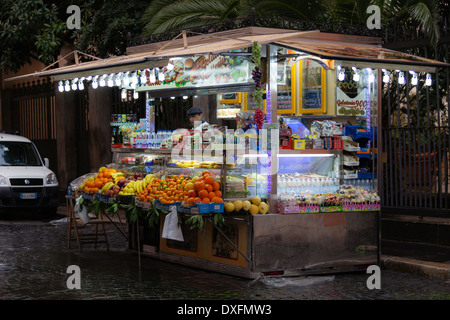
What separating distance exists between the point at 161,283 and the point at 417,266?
11.4 ft

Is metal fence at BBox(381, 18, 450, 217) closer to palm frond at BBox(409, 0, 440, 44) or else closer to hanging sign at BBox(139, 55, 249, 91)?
palm frond at BBox(409, 0, 440, 44)

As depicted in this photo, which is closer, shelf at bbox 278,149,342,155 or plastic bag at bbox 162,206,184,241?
plastic bag at bbox 162,206,184,241

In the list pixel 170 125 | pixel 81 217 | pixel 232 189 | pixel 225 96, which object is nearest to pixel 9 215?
pixel 170 125

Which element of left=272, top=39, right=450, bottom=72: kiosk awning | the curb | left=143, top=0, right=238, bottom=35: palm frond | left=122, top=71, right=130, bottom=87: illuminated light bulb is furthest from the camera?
left=143, top=0, right=238, bottom=35: palm frond

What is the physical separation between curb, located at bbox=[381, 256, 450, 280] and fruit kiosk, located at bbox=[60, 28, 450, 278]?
11.9 inches

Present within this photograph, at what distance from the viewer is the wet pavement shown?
8220 millimetres

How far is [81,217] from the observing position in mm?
11391

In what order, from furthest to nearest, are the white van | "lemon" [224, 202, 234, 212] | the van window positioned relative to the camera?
the van window < the white van < "lemon" [224, 202, 234, 212]

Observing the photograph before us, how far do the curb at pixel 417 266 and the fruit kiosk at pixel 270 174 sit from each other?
0.99ft

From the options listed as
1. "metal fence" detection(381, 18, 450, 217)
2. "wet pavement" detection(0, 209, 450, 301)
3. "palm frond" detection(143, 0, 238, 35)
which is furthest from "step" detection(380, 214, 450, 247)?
"palm frond" detection(143, 0, 238, 35)

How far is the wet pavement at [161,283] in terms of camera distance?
8220 millimetres

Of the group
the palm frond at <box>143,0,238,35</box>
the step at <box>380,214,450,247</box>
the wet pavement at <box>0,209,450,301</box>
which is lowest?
the wet pavement at <box>0,209,450,301</box>

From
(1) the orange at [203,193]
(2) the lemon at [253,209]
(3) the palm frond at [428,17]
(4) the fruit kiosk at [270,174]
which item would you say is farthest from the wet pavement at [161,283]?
(3) the palm frond at [428,17]

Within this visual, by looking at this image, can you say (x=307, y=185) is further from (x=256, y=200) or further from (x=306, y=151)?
(x=256, y=200)
